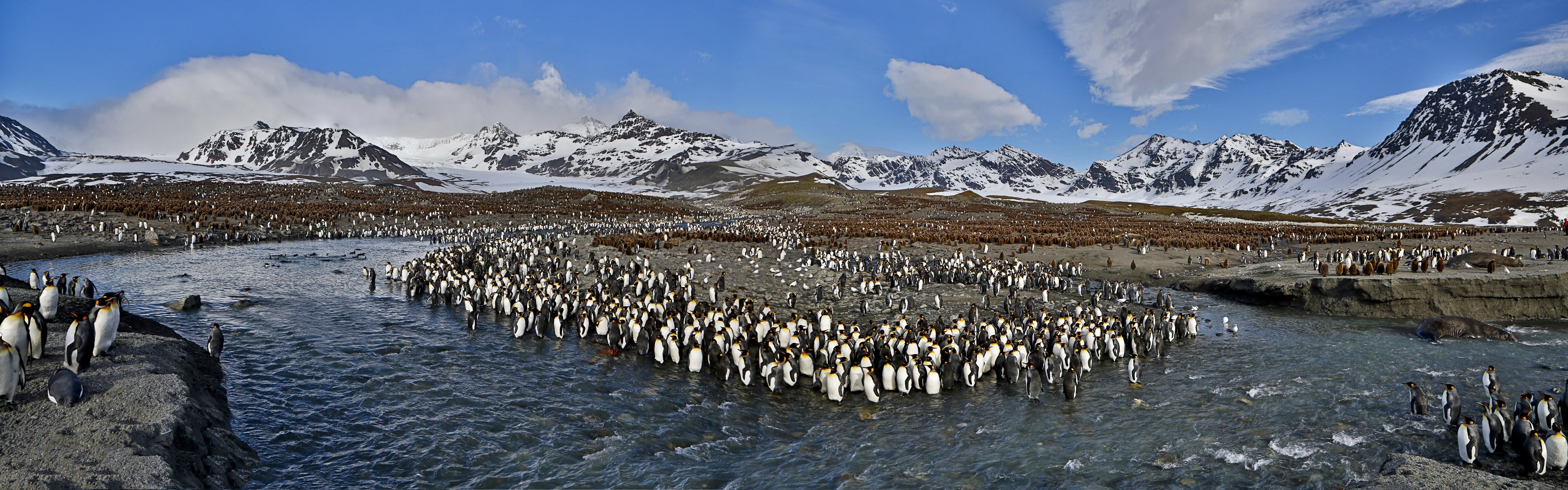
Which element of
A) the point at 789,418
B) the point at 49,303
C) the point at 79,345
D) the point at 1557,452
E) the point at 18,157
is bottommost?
the point at 789,418

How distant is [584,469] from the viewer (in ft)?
27.6

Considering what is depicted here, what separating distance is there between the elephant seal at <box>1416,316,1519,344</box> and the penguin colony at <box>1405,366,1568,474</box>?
6.00 metres

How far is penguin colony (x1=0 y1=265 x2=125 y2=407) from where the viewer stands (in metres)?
7.27

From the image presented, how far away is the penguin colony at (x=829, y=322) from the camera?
1209 cm

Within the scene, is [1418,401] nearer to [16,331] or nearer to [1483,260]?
[16,331]

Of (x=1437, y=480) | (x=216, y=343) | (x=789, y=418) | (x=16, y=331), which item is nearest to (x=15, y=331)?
(x=16, y=331)

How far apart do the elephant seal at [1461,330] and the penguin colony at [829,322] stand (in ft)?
16.7

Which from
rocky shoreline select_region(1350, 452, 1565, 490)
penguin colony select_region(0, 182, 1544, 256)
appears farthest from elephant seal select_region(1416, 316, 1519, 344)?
penguin colony select_region(0, 182, 1544, 256)

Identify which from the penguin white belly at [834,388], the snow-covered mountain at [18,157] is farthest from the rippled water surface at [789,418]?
the snow-covered mountain at [18,157]

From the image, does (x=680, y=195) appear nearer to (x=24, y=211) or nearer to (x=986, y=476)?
(x=24, y=211)

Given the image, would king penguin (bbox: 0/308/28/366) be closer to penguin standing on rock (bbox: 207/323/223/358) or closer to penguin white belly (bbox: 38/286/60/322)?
penguin white belly (bbox: 38/286/60/322)

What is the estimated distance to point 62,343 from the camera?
9406mm

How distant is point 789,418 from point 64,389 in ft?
28.3

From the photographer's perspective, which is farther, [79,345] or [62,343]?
[62,343]
